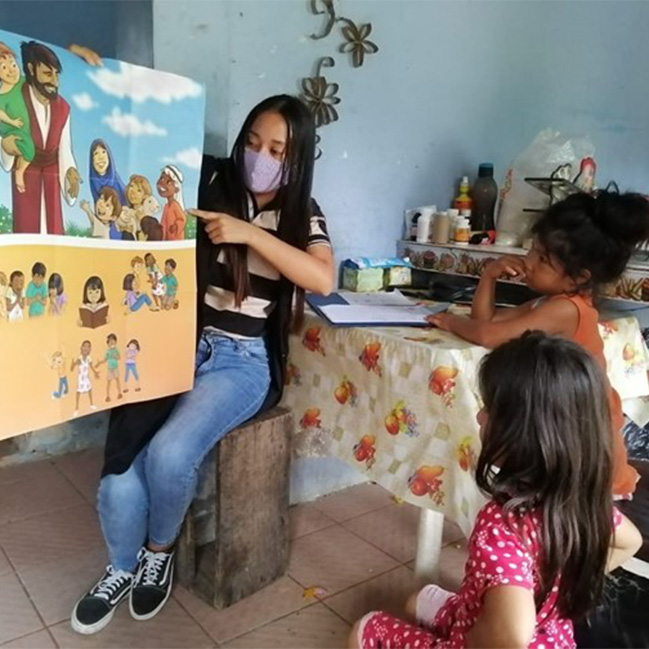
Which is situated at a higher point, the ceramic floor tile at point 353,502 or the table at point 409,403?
the table at point 409,403

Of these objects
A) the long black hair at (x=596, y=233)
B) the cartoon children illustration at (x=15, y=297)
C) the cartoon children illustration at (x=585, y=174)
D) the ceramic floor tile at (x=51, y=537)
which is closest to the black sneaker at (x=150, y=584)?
the ceramic floor tile at (x=51, y=537)

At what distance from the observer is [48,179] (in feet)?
3.19

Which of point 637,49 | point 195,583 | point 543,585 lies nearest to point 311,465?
point 195,583

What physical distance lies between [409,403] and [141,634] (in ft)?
2.37

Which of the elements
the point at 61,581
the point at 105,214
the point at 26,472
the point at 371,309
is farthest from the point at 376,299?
the point at 26,472

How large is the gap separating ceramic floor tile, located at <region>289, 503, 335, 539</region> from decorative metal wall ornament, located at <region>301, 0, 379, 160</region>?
3.27ft

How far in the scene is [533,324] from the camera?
125 cm

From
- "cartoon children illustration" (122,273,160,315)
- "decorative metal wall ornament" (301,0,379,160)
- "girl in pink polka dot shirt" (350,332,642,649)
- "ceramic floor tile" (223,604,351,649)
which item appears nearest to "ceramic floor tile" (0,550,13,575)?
"ceramic floor tile" (223,604,351,649)

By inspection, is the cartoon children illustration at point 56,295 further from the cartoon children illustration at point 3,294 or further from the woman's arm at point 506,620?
the woman's arm at point 506,620

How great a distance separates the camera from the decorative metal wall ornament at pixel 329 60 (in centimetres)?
Result: 166

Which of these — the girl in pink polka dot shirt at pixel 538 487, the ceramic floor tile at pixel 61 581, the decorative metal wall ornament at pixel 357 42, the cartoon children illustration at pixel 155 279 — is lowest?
the ceramic floor tile at pixel 61 581

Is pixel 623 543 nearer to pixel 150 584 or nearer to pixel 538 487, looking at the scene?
pixel 538 487

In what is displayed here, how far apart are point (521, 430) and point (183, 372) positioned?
0.68m

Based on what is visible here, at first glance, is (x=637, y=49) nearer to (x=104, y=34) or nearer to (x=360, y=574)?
(x=104, y=34)
